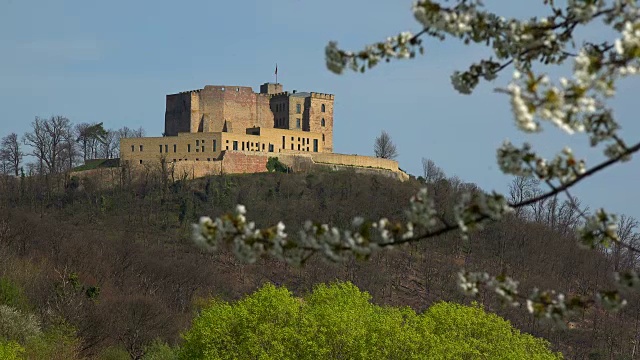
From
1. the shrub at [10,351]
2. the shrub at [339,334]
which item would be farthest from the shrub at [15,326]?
the shrub at [339,334]

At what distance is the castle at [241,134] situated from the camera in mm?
108688

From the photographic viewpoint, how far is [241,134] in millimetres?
110500

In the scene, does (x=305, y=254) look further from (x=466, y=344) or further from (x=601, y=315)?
(x=601, y=315)

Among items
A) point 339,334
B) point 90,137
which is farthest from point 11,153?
point 339,334

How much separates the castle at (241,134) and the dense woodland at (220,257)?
6.31 feet

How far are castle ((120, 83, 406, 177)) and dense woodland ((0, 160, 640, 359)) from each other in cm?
192

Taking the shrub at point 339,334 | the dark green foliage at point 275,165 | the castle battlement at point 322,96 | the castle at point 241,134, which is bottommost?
the shrub at point 339,334

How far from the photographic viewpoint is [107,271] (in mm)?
80438

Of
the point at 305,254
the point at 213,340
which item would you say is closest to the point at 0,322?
the point at 213,340

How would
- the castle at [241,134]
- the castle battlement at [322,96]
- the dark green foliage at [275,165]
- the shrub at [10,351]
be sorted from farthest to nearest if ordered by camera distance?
the castle battlement at [322,96] < the dark green foliage at [275,165] < the castle at [241,134] < the shrub at [10,351]

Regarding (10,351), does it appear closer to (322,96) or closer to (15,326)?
(15,326)

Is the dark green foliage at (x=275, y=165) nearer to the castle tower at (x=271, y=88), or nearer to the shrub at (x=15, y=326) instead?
the castle tower at (x=271, y=88)

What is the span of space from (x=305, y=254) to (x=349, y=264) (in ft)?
304

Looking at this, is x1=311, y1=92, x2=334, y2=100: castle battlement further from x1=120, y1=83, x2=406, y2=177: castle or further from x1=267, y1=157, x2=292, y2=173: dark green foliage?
x1=267, y1=157, x2=292, y2=173: dark green foliage
